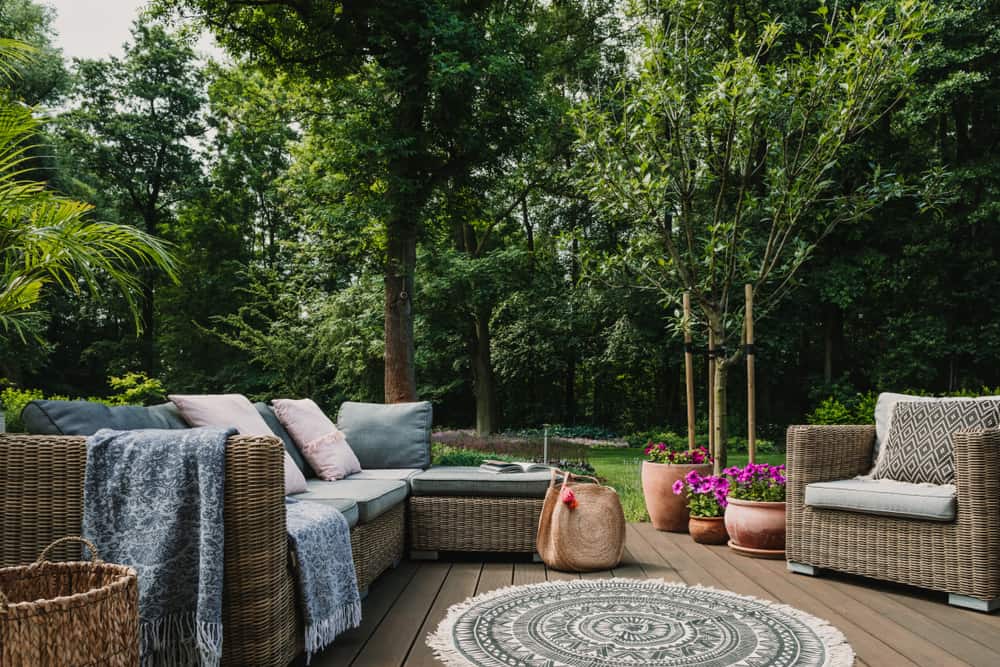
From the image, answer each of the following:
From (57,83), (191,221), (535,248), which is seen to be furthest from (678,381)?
(57,83)

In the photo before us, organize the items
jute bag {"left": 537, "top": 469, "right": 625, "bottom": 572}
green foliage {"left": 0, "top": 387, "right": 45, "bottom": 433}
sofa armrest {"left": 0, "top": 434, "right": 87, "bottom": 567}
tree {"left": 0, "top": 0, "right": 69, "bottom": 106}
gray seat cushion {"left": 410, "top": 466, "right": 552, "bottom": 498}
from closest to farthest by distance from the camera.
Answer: sofa armrest {"left": 0, "top": 434, "right": 87, "bottom": 567}
jute bag {"left": 537, "top": 469, "right": 625, "bottom": 572}
gray seat cushion {"left": 410, "top": 466, "right": 552, "bottom": 498}
green foliage {"left": 0, "top": 387, "right": 45, "bottom": 433}
tree {"left": 0, "top": 0, "right": 69, "bottom": 106}

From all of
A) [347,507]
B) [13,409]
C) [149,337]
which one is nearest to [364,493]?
[347,507]

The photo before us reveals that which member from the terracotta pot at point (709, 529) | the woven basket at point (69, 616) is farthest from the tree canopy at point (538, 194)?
the terracotta pot at point (709, 529)

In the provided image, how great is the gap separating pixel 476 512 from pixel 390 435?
74 cm

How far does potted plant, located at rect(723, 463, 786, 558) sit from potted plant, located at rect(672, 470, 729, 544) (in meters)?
0.13

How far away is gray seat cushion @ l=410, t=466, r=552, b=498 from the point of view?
11.6 feet

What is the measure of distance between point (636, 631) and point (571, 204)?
32.5ft

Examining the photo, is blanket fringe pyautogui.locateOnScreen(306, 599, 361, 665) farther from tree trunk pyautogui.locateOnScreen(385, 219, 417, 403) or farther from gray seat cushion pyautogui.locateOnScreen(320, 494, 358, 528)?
tree trunk pyautogui.locateOnScreen(385, 219, 417, 403)

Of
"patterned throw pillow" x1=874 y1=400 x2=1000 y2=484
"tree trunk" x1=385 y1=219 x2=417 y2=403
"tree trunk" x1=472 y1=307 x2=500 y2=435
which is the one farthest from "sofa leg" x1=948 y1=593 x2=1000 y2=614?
"tree trunk" x1=472 y1=307 x2=500 y2=435

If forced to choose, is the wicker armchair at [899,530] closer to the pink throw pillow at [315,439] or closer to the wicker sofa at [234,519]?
the pink throw pillow at [315,439]

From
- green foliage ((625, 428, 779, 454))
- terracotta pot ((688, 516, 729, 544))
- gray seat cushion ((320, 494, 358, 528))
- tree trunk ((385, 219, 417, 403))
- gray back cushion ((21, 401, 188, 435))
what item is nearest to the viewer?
gray back cushion ((21, 401, 188, 435))

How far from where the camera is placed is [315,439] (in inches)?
137

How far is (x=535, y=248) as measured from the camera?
1279 centimetres

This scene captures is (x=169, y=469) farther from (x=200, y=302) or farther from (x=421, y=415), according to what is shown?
(x=200, y=302)
